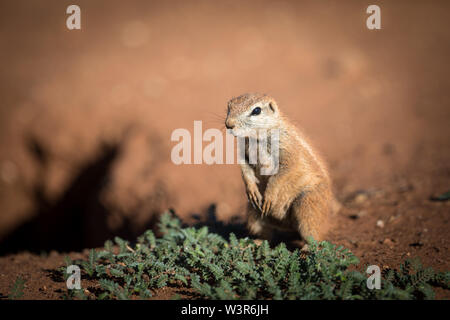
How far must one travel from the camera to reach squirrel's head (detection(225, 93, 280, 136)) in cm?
380

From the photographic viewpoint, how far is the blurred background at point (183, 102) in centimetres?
632

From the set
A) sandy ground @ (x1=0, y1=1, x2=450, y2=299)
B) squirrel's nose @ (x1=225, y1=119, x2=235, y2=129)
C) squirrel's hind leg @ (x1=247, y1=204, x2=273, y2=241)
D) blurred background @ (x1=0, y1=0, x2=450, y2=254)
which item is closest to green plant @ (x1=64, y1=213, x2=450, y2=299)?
squirrel's hind leg @ (x1=247, y1=204, x2=273, y2=241)

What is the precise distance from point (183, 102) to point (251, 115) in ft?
13.4

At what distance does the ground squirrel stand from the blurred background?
3.73 feet

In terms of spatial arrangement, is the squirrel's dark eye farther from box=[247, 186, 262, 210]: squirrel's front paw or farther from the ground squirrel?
box=[247, 186, 262, 210]: squirrel's front paw

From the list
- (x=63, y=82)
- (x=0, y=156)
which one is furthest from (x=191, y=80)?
(x=0, y=156)

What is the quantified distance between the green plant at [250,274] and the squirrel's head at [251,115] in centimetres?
118

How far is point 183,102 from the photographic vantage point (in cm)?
772

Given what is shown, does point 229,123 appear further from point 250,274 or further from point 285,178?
point 250,274

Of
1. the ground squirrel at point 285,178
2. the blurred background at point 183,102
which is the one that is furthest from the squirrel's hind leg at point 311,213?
the blurred background at point 183,102

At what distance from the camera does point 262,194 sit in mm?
4355

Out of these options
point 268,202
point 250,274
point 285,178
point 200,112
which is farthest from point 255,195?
point 200,112

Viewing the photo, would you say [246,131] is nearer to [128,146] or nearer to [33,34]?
[128,146]
